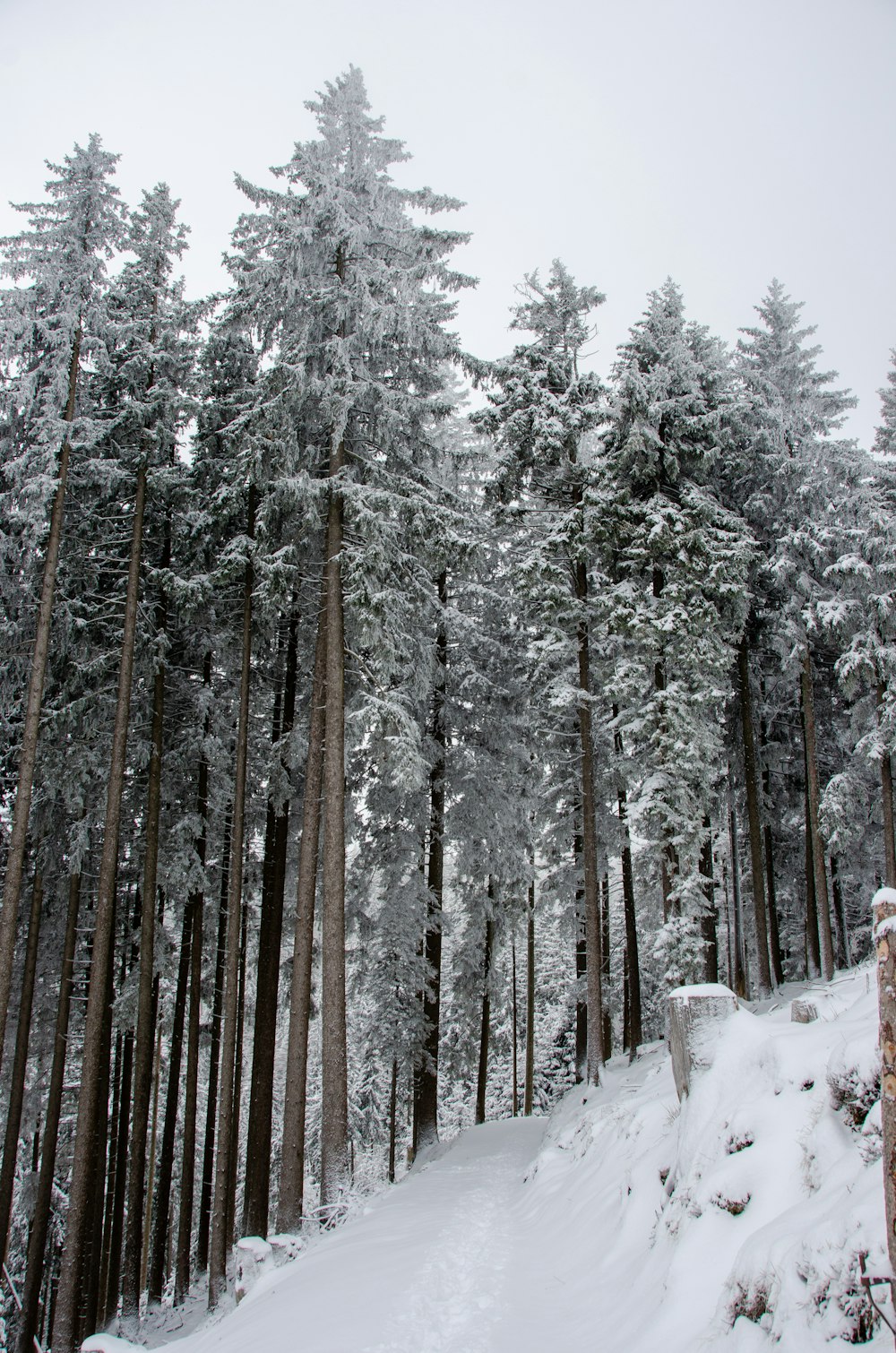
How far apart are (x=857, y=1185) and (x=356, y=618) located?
33.1 feet

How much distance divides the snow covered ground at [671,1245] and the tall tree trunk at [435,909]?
21.9 feet

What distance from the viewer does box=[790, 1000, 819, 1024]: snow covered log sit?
20.3 feet

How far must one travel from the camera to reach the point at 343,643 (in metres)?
12.5

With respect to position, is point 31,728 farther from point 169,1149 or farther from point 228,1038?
point 169,1149

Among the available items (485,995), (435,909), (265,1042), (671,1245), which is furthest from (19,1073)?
(671,1245)

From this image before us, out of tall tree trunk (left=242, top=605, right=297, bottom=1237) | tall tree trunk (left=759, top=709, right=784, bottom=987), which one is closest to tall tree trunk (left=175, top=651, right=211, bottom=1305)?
tall tree trunk (left=242, top=605, right=297, bottom=1237)

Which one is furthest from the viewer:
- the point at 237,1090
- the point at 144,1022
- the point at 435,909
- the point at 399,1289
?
the point at 435,909

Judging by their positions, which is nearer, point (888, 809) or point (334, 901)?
point (334, 901)

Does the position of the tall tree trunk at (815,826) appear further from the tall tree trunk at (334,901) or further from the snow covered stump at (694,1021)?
the snow covered stump at (694,1021)

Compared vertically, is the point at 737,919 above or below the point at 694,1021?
below

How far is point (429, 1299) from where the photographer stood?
605 cm

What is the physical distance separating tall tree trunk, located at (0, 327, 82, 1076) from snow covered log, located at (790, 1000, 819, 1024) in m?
10.2

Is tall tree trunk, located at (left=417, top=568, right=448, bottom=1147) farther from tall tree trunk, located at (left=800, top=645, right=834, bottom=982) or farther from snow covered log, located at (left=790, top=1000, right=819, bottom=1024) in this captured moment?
snow covered log, located at (left=790, top=1000, right=819, bottom=1024)

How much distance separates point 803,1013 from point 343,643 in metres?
8.59
